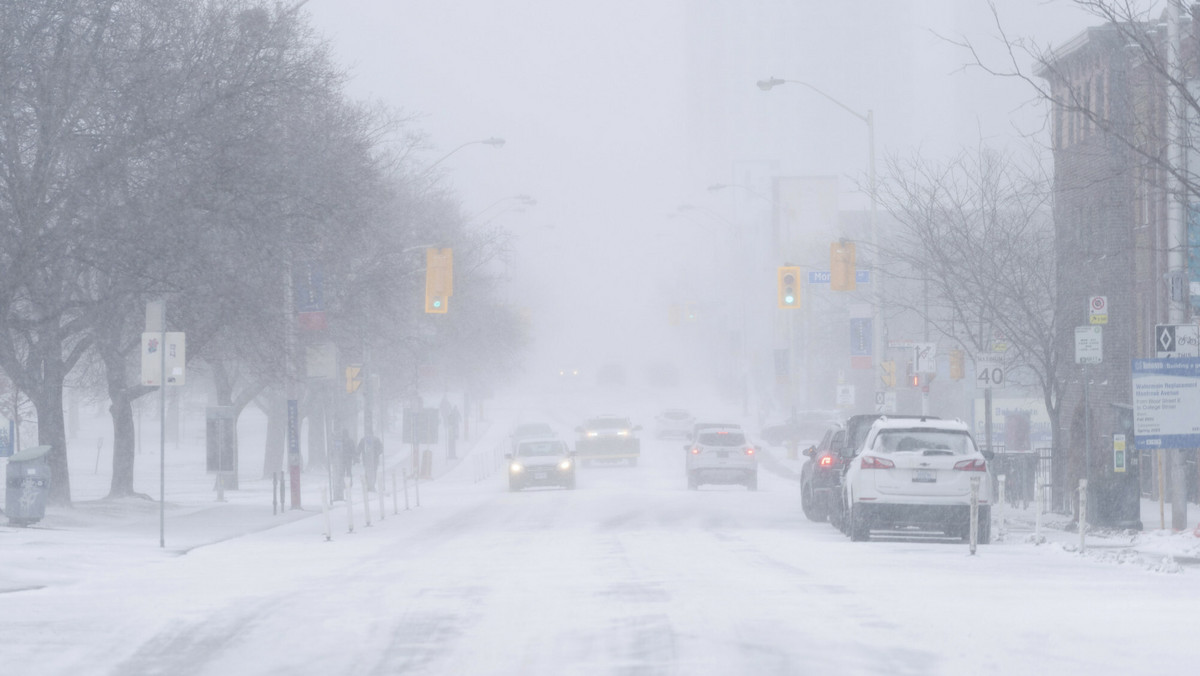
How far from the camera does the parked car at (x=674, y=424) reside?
2928 inches

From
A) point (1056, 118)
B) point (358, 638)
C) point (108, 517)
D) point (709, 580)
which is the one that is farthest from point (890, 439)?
point (1056, 118)

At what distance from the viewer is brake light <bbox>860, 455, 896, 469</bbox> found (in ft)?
67.5

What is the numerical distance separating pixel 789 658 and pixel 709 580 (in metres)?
4.91

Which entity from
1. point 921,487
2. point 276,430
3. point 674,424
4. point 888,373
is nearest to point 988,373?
point 921,487

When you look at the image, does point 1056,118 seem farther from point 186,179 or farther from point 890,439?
point 186,179

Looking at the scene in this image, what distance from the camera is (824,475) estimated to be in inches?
988

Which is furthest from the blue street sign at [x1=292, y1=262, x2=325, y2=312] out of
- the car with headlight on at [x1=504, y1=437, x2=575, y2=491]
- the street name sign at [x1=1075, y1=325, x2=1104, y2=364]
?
the street name sign at [x1=1075, y1=325, x2=1104, y2=364]

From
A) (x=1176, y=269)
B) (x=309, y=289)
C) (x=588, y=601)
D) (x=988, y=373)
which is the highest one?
(x=309, y=289)

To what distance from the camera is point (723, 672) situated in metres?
9.52

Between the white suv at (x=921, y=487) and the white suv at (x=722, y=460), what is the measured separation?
19035 millimetres

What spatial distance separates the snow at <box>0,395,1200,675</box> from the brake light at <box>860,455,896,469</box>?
1134 mm

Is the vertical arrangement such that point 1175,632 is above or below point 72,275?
below

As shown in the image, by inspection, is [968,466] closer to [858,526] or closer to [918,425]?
[918,425]

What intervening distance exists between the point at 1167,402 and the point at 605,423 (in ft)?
125
